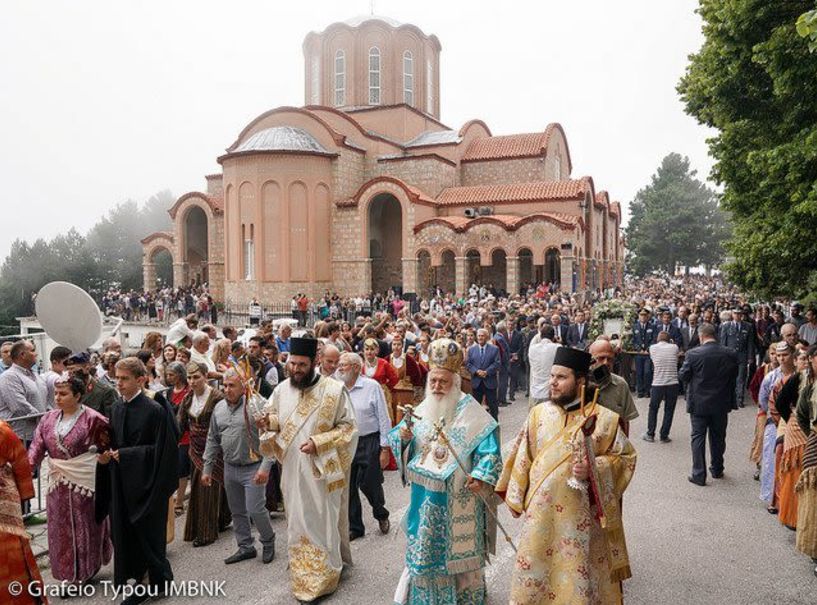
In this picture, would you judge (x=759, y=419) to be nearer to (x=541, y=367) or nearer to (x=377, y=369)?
(x=541, y=367)

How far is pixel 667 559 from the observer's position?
539cm

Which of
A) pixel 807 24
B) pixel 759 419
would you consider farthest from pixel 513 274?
pixel 807 24

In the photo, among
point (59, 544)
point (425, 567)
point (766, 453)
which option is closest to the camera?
point (425, 567)

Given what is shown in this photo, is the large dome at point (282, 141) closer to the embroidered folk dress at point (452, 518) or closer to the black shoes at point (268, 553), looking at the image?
the black shoes at point (268, 553)

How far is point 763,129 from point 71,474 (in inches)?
511

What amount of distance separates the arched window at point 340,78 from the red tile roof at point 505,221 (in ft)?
32.6

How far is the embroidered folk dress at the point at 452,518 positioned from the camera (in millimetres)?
4230

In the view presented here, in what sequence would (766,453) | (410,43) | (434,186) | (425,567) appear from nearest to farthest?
(425,567)
(766,453)
(434,186)
(410,43)

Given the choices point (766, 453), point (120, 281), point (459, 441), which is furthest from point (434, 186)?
point (120, 281)

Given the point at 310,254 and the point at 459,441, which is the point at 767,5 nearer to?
the point at 459,441

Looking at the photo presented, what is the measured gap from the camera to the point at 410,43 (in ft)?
115

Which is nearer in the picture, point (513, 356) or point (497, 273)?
point (513, 356)

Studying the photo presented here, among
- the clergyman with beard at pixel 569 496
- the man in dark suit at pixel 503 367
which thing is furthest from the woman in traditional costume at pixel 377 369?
the man in dark suit at pixel 503 367

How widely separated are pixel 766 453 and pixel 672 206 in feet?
187
